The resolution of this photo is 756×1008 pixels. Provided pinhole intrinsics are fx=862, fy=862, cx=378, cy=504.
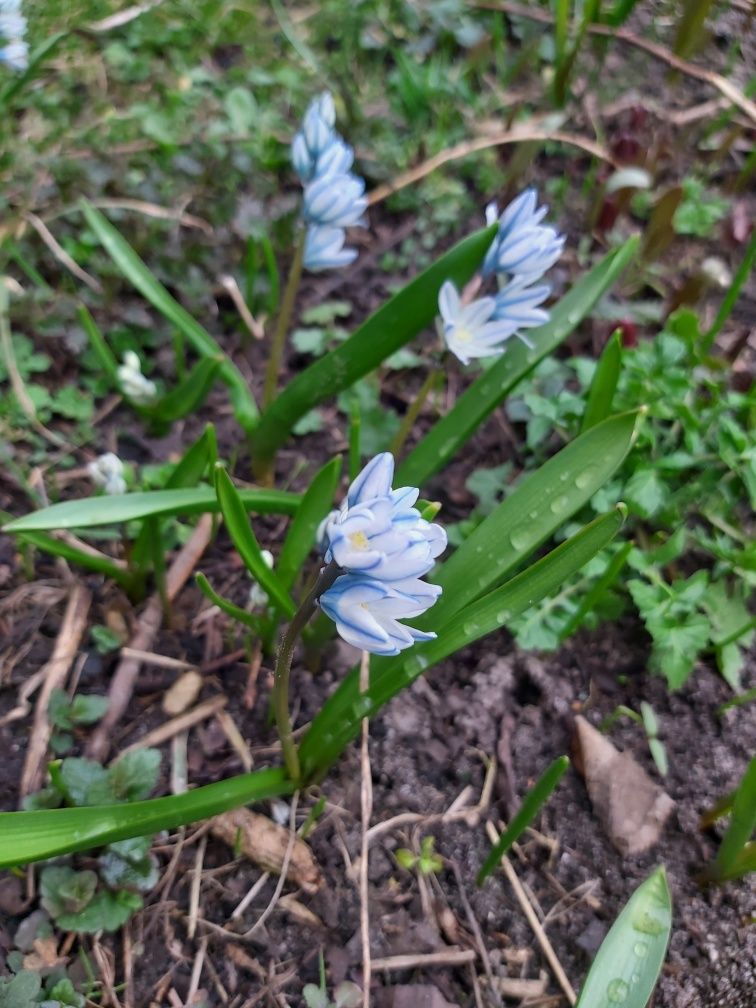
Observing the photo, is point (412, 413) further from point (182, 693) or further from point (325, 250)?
point (182, 693)

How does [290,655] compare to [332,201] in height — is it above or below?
below

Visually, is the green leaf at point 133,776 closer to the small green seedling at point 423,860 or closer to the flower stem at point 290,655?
the flower stem at point 290,655

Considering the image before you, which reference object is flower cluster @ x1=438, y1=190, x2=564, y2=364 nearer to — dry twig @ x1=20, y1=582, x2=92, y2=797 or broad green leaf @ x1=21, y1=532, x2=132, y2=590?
broad green leaf @ x1=21, y1=532, x2=132, y2=590

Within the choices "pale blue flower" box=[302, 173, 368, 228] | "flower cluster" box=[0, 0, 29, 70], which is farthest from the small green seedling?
"flower cluster" box=[0, 0, 29, 70]

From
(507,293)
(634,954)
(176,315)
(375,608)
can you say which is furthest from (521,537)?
(176,315)

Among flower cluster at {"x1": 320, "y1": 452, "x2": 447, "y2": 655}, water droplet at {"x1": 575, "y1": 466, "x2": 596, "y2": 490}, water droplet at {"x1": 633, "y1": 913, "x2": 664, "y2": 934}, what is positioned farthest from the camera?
water droplet at {"x1": 575, "y1": 466, "x2": 596, "y2": 490}

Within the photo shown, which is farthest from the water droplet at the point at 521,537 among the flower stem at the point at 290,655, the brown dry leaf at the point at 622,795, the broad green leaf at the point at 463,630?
the brown dry leaf at the point at 622,795
